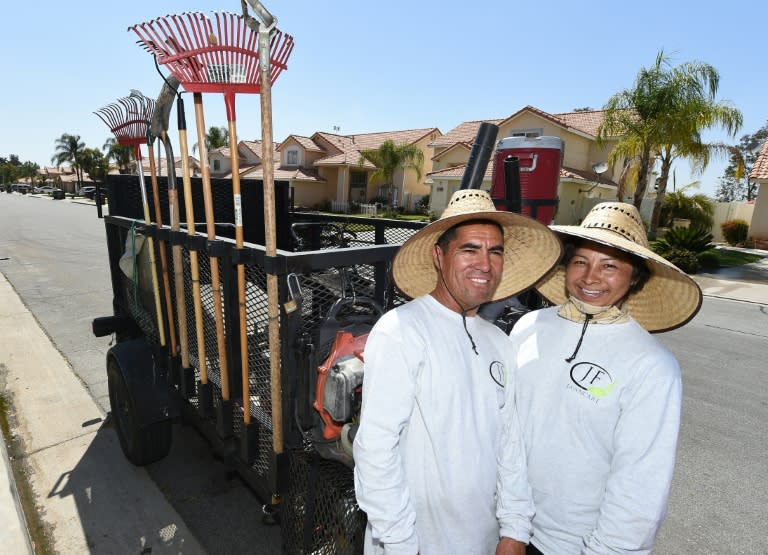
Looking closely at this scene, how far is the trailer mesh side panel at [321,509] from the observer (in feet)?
5.60

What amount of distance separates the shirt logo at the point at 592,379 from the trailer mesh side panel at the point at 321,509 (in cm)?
94

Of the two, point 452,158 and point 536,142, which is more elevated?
point 452,158

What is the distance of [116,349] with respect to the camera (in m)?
2.83

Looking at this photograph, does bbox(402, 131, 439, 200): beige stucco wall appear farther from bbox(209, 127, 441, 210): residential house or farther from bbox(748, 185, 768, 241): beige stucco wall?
bbox(748, 185, 768, 241): beige stucco wall

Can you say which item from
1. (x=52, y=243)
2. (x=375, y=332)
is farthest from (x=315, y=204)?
(x=375, y=332)

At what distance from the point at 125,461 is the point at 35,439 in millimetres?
824

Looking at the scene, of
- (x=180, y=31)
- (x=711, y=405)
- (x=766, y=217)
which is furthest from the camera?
(x=766, y=217)

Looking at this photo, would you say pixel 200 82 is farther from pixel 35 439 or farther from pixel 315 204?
pixel 315 204

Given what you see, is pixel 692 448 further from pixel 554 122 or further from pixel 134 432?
pixel 554 122

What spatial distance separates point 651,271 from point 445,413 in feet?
3.29

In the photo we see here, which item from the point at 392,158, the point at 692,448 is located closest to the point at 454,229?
the point at 692,448

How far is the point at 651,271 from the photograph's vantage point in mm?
1648

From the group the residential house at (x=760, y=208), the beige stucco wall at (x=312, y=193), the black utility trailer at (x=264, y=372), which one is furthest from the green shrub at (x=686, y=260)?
the beige stucco wall at (x=312, y=193)

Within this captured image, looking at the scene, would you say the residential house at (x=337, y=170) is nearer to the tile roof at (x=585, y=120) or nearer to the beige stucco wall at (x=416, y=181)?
the beige stucco wall at (x=416, y=181)
